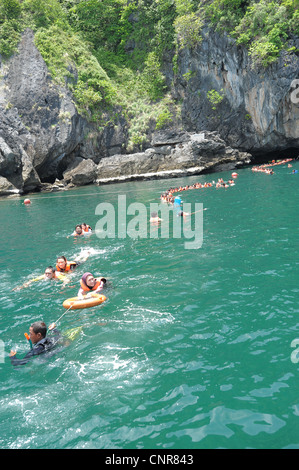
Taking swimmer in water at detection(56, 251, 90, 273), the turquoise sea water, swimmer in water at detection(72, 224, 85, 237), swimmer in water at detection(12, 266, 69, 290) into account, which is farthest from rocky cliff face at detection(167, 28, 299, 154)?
swimmer in water at detection(12, 266, 69, 290)

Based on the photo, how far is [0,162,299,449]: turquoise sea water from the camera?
5.07 m

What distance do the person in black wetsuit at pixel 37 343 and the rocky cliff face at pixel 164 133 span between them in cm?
3496

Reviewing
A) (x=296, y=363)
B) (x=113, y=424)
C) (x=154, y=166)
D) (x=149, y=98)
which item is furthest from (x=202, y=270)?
(x=149, y=98)

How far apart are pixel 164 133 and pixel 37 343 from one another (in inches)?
1659

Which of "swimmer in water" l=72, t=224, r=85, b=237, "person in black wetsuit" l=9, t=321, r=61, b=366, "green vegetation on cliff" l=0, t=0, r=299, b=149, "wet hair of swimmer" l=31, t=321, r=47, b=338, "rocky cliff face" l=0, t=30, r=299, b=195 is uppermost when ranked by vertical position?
"green vegetation on cliff" l=0, t=0, r=299, b=149

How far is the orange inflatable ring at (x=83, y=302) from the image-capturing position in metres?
9.49

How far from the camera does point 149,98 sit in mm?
50719

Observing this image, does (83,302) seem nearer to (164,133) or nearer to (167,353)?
(167,353)

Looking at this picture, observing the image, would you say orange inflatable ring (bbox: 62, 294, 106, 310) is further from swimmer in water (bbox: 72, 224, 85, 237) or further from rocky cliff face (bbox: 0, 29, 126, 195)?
rocky cliff face (bbox: 0, 29, 126, 195)

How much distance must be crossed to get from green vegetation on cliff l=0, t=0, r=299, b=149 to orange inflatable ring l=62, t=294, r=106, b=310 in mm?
37828

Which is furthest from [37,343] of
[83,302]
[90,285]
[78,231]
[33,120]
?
[33,120]

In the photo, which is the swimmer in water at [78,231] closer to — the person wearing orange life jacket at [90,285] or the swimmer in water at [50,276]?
the swimmer in water at [50,276]

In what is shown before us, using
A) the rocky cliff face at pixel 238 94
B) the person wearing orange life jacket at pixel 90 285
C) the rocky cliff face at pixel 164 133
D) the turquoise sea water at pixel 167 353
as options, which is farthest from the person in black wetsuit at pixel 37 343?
the rocky cliff face at pixel 238 94
